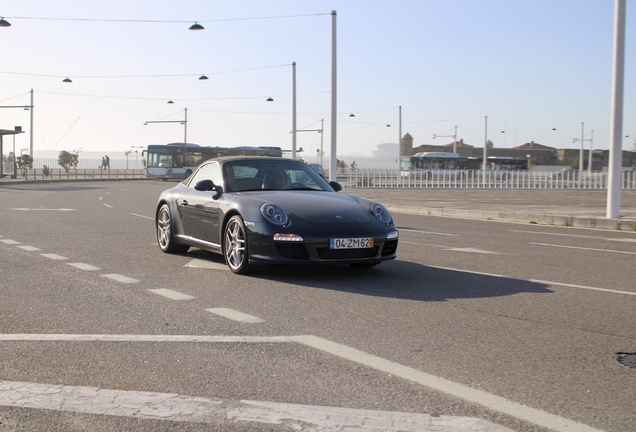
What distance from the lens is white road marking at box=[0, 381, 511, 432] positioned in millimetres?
3387

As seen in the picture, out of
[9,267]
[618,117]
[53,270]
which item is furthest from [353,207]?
[618,117]

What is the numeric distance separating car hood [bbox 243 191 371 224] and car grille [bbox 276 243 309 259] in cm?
30

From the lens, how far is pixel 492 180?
142 feet

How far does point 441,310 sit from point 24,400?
3454 mm

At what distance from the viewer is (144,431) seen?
3316 millimetres

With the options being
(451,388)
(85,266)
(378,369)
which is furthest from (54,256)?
(451,388)

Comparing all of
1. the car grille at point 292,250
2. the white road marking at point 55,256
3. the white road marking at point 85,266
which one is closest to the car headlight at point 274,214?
the car grille at point 292,250

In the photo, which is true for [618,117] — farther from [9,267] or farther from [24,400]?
[24,400]

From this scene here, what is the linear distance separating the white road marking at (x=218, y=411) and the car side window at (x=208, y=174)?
5.33m

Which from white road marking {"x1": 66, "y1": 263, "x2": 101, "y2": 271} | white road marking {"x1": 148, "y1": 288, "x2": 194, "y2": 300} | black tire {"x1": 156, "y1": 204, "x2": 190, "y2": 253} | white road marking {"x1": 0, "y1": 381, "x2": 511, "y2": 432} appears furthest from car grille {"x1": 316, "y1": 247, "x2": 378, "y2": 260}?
white road marking {"x1": 0, "y1": 381, "x2": 511, "y2": 432}

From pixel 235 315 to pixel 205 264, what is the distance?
10.4ft

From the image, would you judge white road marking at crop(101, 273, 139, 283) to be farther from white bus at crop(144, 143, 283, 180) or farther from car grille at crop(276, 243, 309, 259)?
white bus at crop(144, 143, 283, 180)

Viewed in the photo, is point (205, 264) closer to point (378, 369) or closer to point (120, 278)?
point (120, 278)

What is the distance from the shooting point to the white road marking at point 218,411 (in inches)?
133
